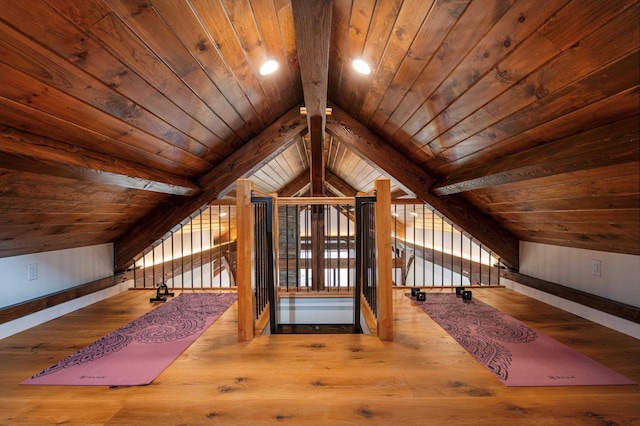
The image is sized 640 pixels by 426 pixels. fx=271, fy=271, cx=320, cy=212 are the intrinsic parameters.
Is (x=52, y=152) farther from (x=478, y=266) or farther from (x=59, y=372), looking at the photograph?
(x=478, y=266)

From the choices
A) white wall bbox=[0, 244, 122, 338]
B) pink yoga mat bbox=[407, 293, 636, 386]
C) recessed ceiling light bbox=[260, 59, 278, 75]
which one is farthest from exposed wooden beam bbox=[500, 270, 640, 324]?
white wall bbox=[0, 244, 122, 338]

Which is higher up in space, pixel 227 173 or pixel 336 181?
pixel 336 181

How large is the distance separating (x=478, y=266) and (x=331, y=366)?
3.13m

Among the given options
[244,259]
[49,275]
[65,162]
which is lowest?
[49,275]

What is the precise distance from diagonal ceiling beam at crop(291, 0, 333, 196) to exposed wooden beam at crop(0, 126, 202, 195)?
1429mm

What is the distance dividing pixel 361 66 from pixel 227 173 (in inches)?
71.1

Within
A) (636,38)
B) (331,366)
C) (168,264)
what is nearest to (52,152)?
(331,366)

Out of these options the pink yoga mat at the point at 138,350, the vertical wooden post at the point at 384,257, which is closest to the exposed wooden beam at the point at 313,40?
the vertical wooden post at the point at 384,257

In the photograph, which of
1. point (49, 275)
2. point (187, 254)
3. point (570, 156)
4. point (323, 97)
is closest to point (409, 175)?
point (323, 97)

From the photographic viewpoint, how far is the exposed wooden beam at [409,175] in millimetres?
3025

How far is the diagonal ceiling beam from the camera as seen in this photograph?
1.12 meters

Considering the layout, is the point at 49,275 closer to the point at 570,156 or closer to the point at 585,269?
the point at 570,156

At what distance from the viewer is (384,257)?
2.06 meters

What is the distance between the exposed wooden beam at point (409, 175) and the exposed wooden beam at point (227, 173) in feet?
1.51
